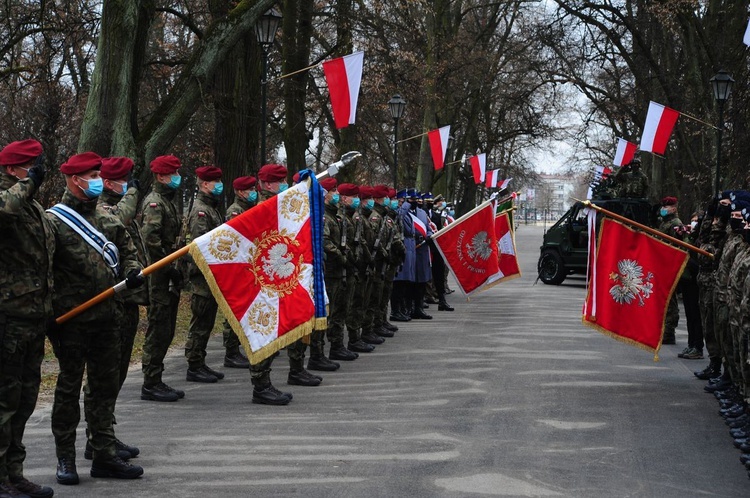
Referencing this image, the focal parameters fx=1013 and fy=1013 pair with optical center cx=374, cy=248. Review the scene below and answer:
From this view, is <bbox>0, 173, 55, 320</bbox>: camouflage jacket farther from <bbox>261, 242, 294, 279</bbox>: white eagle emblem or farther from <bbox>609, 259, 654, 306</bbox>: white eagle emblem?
<bbox>609, 259, 654, 306</bbox>: white eagle emblem

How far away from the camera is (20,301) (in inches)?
225

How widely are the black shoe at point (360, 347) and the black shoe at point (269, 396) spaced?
3652 millimetres

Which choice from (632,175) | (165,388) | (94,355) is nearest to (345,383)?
(165,388)

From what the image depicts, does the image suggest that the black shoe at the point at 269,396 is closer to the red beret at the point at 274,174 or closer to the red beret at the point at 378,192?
the red beret at the point at 274,174

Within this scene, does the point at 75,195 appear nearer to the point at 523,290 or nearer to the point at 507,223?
the point at 507,223

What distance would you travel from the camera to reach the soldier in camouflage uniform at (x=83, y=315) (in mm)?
6254

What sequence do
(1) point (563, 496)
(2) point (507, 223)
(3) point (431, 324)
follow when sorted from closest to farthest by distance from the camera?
1. (1) point (563, 496)
2. (3) point (431, 324)
3. (2) point (507, 223)

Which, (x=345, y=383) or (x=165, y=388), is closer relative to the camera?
(x=165, y=388)

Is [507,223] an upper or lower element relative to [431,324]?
upper

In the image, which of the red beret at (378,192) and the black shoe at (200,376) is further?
the red beret at (378,192)

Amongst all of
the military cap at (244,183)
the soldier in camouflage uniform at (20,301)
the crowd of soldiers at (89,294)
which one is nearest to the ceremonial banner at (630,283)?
Answer: the crowd of soldiers at (89,294)

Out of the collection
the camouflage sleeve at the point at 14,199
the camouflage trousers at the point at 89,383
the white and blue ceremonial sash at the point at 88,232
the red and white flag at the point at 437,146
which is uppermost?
the red and white flag at the point at 437,146

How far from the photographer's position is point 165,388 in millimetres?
9328

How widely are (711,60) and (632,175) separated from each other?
445 centimetres
